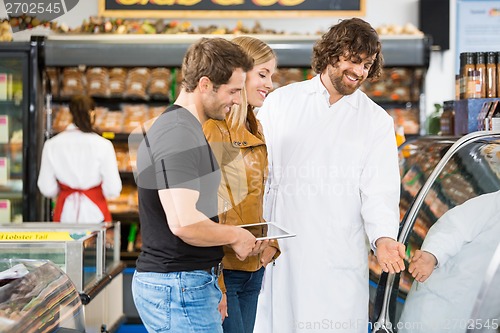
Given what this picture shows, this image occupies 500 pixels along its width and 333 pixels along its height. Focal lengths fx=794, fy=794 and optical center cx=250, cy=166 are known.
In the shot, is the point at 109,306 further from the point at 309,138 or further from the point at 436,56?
the point at 436,56

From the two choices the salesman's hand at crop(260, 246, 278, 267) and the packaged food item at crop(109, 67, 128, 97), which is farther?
the packaged food item at crop(109, 67, 128, 97)

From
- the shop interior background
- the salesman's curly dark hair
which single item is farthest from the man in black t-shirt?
the shop interior background

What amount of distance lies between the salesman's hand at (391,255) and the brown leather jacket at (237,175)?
408mm

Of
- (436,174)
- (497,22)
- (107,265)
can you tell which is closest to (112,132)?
(107,265)

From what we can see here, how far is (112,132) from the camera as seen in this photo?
19.6 ft

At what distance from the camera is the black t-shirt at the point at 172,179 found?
6.71ft

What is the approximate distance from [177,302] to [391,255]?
0.78 metres

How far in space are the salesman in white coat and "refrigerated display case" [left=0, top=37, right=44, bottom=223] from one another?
3.14m

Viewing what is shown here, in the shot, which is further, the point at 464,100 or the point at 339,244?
the point at 464,100

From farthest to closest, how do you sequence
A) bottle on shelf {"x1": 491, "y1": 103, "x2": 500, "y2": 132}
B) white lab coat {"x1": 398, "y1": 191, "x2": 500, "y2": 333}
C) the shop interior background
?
the shop interior background
bottle on shelf {"x1": 491, "y1": 103, "x2": 500, "y2": 132}
white lab coat {"x1": 398, "y1": 191, "x2": 500, "y2": 333}

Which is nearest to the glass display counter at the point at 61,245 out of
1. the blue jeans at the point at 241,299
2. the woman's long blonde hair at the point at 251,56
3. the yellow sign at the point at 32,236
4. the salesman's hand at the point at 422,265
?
the yellow sign at the point at 32,236

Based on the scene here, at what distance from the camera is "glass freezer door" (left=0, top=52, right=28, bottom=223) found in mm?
5711

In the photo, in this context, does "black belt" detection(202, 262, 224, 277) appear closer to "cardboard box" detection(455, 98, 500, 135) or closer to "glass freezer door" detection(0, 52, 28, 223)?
"cardboard box" detection(455, 98, 500, 135)

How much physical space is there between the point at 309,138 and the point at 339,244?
0.39 meters
